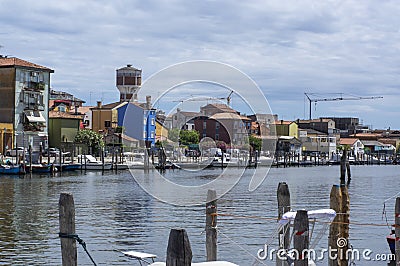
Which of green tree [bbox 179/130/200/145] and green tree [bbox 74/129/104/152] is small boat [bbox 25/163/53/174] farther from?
green tree [bbox 179/130/200/145]

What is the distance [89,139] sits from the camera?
89188 mm

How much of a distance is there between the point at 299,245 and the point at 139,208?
25493mm

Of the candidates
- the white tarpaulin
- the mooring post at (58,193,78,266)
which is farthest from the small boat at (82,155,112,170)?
the mooring post at (58,193,78,266)

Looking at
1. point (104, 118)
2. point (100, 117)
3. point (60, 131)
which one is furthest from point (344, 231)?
point (100, 117)

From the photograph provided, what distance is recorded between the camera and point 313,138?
15938cm

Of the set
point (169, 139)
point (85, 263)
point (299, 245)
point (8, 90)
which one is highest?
point (8, 90)

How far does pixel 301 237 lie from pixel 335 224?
154 inches

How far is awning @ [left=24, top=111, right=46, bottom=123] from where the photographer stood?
81.2m

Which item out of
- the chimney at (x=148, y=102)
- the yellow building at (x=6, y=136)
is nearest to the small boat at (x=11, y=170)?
the yellow building at (x=6, y=136)

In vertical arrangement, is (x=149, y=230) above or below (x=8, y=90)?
below

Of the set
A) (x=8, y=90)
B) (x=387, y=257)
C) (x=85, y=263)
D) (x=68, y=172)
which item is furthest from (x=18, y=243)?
(x=8, y=90)

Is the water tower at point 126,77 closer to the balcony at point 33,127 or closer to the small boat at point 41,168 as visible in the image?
the balcony at point 33,127

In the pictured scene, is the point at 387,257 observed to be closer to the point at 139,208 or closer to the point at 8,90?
the point at 139,208

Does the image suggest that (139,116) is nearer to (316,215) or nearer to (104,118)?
(316,215)
